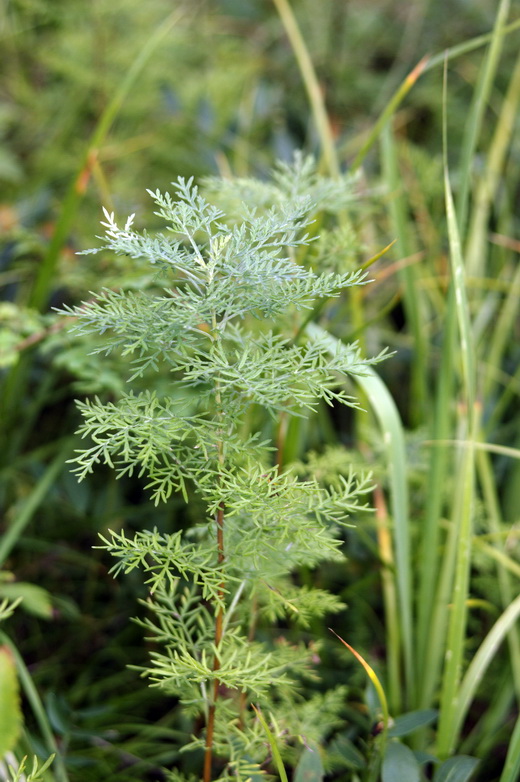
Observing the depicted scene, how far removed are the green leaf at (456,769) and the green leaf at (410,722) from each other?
0.05 meters

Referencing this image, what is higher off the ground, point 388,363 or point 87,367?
point 388,363

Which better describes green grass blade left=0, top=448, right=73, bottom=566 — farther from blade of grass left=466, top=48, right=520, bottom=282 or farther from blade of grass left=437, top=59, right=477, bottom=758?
blade of grass left=466, top=48, right=520, bottom=282

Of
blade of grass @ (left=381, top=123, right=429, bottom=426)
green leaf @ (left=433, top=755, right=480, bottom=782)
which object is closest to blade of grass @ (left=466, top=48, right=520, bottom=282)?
blade of grass @ (left=381, top=123, right=429, bottom=426)

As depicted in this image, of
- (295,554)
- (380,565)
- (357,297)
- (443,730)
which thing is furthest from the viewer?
(357,297)

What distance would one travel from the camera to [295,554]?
26.0 inches

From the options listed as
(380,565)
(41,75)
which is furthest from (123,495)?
(41,75)

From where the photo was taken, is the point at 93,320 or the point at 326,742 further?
the point at 326,742

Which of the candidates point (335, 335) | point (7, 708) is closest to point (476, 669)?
point (7, 708)

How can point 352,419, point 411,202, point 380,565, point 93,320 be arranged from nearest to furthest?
point 93,320, point 380,565, point 352,419, point 411,202

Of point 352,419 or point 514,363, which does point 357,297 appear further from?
point 514,363

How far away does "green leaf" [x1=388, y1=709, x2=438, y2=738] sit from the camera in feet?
2.53

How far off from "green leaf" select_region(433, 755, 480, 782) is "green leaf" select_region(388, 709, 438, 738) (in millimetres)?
46

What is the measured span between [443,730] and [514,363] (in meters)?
0.92

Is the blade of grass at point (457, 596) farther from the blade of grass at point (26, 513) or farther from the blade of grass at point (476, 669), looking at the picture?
the blade of grass at point (26, 513)
